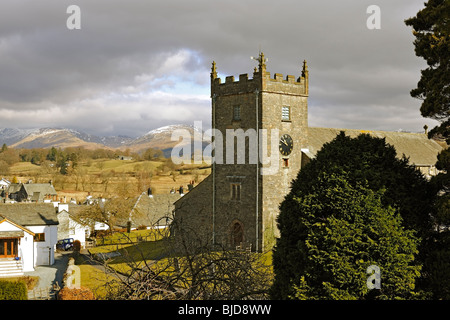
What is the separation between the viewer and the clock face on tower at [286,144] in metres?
32.0

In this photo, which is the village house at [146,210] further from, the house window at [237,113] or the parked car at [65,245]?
the house window at [237,113]

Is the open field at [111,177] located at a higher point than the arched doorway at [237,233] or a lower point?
higher

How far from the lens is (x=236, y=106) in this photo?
32.7 meters

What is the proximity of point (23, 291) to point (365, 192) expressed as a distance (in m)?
22.6

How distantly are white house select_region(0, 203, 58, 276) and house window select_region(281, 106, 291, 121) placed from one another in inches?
1067

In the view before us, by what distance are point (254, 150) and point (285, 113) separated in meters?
3.89

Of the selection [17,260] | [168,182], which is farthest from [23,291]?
[168,182]

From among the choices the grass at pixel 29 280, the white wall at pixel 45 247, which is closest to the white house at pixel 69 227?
the white wall at pixel 45 247

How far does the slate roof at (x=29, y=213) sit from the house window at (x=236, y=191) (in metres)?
21.9

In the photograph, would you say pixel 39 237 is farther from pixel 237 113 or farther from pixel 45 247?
pixel 237 113

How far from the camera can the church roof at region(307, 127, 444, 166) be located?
36.3 metres

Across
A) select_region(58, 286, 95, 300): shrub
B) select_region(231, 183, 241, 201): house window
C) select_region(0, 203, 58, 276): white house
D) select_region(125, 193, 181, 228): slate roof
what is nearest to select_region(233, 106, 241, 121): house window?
select_region(231, 183, 241, 201): house window

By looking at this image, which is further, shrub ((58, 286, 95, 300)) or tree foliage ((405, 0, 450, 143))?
shrub ((58, 286, 95, 300))

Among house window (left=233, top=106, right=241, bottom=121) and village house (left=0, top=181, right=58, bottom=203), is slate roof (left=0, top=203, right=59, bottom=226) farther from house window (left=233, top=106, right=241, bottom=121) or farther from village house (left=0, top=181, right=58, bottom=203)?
village house (left=0, top=181, right=58, bottom=203)
